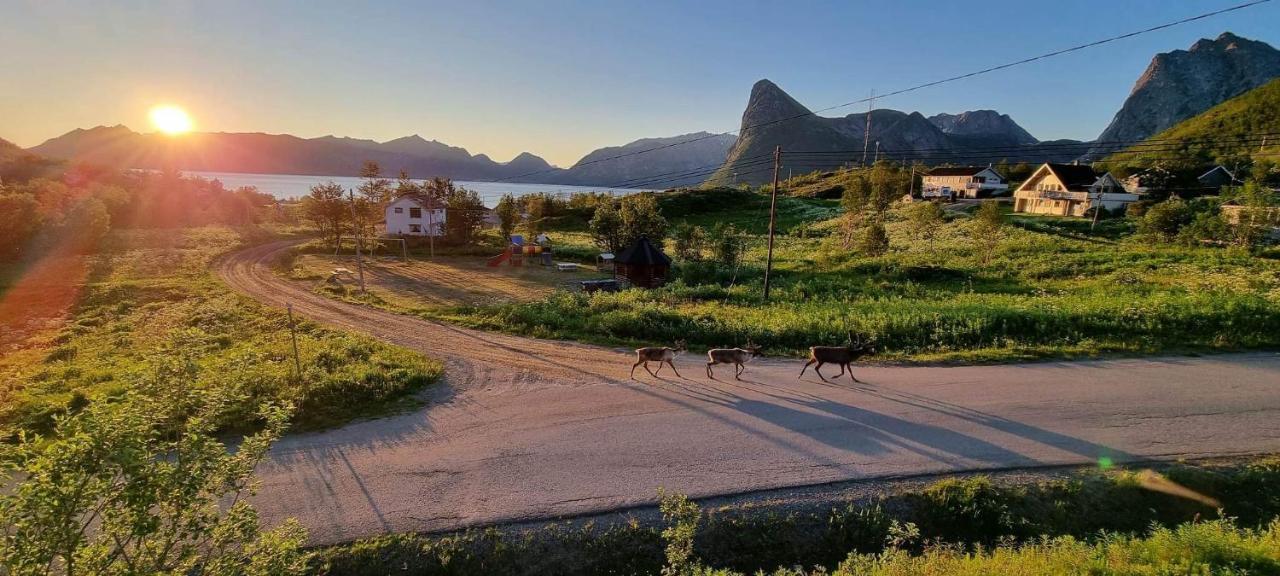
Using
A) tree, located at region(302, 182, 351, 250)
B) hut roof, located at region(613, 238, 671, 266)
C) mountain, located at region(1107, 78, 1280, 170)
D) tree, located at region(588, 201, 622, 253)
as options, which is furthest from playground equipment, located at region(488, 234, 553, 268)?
mountain, located at region(1107, 78, 1280, 170)

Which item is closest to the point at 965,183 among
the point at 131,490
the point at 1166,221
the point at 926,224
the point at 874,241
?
the point at 926,224

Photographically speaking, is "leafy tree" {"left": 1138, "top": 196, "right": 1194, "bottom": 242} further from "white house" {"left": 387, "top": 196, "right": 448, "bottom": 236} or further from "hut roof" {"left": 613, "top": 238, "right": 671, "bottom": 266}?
"white house" {"left": 387, "top": 196, "right": 448, "bottom": 236}

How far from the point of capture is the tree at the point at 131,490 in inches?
188

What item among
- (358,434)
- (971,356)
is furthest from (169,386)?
(971,356)

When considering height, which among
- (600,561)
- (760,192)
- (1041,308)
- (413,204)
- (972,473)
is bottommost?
(600,561)

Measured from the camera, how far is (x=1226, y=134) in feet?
339

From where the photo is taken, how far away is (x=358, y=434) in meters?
12.1

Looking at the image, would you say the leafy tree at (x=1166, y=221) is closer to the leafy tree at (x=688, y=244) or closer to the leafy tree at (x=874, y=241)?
the leafy tree at (x=874, y=241)

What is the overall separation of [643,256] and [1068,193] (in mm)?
57908

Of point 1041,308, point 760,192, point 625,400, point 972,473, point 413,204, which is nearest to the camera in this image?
point 972,473

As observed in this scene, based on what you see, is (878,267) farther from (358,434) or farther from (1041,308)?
(358,434)

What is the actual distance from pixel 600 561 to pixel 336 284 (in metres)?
34.1

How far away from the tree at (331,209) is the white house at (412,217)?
6479mm

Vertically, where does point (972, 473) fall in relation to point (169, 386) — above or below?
below
